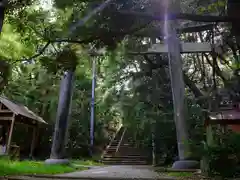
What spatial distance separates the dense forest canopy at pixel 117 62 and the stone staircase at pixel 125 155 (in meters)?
0.92

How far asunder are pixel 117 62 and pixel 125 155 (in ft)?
29.7

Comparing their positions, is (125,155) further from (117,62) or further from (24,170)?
(117,62)

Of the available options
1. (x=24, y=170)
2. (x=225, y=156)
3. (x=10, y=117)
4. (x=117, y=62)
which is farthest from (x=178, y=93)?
(x=10, y=117)

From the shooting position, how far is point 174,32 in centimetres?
946

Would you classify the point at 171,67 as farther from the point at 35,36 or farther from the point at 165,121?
the point at 35,36

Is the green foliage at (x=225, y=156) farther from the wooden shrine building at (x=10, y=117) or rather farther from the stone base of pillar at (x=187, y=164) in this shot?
the wooden shrine building at (x=10, y=117)

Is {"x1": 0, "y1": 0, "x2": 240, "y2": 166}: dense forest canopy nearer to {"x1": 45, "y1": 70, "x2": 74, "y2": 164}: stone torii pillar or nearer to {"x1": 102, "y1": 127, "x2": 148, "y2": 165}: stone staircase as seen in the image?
{"x1": 45, "y1": 70, "x2": 74, "y2": 164}: stone torii pillar

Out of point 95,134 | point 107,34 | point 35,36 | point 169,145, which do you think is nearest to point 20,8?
point 35,36

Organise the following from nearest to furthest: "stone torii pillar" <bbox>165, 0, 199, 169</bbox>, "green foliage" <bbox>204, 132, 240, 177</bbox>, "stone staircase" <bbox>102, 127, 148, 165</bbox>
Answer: "green foliage" <bbox>204, 132, 240, 177</bbox>, "stone torii pillar" <bbox>165, 0, 199, 169</bbox>, "stone staircase" <bbox>102, 127, 148, 165</bbox>

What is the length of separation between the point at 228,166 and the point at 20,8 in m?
4.74

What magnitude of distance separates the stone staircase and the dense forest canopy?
36.3 inches

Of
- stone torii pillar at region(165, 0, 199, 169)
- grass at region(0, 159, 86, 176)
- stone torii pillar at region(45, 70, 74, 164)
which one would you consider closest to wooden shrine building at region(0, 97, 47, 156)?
stone torii pillar at region(45, 70, 74, 164)

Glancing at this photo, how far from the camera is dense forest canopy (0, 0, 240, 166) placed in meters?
4.13

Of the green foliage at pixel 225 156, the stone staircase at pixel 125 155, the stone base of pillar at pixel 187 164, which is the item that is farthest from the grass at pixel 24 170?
the stone staircase at pixel 125 155
